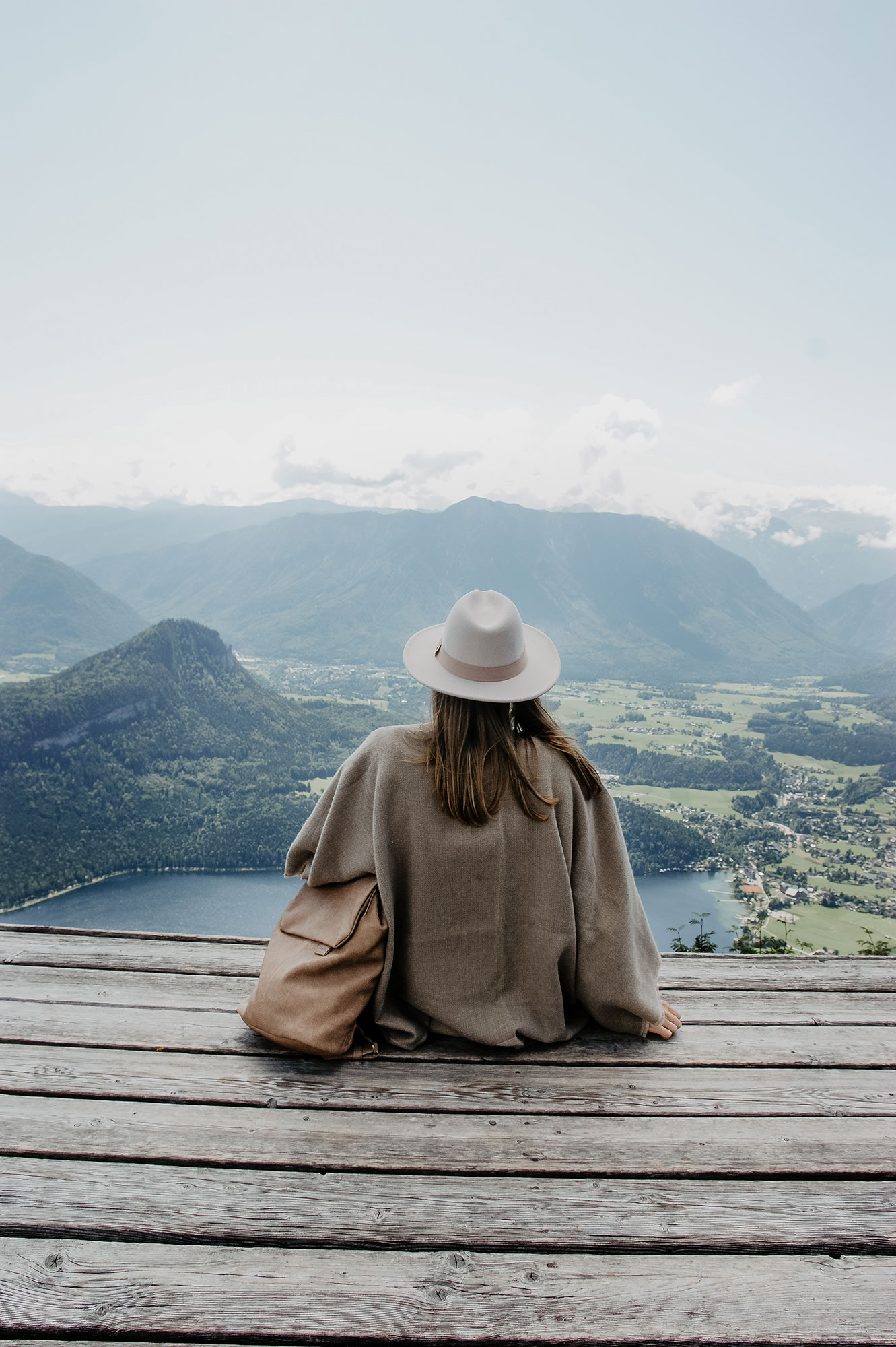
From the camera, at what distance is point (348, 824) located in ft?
6.41

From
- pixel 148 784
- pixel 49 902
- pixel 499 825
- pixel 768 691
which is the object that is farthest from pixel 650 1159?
pixel 768 691

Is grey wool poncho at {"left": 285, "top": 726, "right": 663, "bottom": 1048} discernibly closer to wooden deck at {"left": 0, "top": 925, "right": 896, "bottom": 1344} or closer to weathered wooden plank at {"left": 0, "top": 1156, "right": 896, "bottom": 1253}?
wooden deck at {"left": 0, "top": 925, "right": 896, "bottom": 1344}

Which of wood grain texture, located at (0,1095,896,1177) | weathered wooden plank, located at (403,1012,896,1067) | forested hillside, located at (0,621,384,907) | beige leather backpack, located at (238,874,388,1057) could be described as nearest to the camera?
wood grain texture, located at (0,1095,896,1177)

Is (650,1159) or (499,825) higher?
(499,825)

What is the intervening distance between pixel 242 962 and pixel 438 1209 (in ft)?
4.40

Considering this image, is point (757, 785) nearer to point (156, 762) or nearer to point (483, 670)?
point (156, 762)

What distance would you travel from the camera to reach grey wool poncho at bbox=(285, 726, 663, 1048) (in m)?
1.88

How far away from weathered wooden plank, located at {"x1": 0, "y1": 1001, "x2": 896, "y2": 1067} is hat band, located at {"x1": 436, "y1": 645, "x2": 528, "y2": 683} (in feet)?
3.43

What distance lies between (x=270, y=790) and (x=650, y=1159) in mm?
27119

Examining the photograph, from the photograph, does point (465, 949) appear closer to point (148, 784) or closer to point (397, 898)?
point (397, 898)

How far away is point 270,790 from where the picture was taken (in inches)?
1079

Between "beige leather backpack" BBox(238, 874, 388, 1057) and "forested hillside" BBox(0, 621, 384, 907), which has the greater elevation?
"beige leather backpack" BBox(238, 874, 388, 1057)

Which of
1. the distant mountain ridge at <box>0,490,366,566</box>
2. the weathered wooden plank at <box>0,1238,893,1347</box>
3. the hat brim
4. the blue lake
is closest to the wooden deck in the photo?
the weathered wooden plank at <box>0,1238,893,1347</box>

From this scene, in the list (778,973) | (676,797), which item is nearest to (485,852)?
(778,973)
